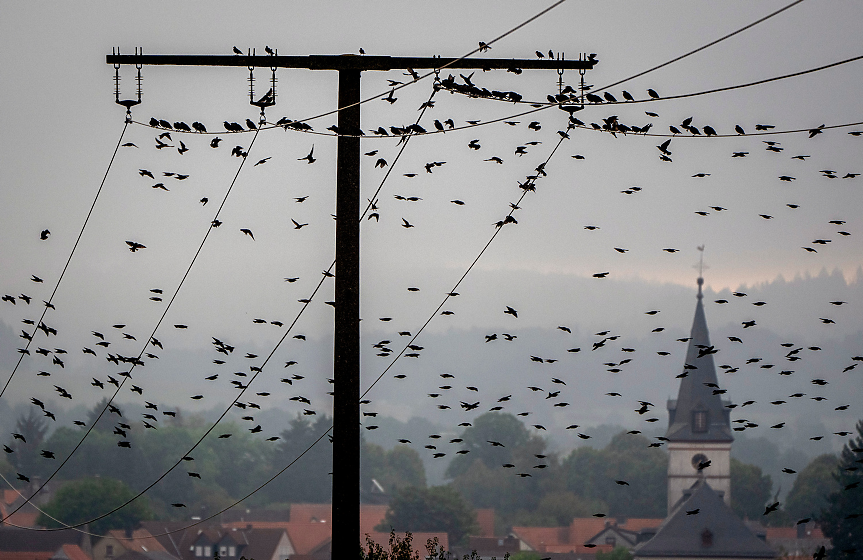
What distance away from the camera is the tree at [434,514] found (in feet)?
415

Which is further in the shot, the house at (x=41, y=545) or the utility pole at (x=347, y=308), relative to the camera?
the house at (x=41, y=545)

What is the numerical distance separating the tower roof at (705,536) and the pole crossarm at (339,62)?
96.5 m

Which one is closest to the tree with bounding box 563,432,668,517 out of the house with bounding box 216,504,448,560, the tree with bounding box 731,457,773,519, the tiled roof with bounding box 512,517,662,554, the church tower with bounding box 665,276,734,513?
the tiled roof with bounding box 512,517,662,554

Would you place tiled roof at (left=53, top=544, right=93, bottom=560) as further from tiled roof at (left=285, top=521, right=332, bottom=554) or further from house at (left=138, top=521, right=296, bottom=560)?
tiled roof at (left=285, top=521, right=332, bottom=554)

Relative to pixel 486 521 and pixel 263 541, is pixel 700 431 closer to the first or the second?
pixel 486 521

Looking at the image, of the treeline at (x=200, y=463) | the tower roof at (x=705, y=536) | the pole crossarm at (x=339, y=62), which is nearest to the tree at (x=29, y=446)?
the treeline at (x=200, y=463)

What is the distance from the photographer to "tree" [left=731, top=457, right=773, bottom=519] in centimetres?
14138

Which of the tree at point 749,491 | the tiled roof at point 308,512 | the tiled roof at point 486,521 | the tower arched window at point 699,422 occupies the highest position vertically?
the tower arched window at point 699,422

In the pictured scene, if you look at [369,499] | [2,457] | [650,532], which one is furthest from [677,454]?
[2,457]

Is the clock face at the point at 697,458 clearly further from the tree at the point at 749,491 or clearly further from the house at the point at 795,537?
the tree at the point at 749,491

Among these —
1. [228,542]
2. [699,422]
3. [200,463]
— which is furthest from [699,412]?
[200,463]

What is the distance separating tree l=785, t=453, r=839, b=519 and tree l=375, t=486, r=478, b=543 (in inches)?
1837

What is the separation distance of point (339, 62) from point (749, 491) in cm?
14123

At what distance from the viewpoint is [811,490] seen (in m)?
145
